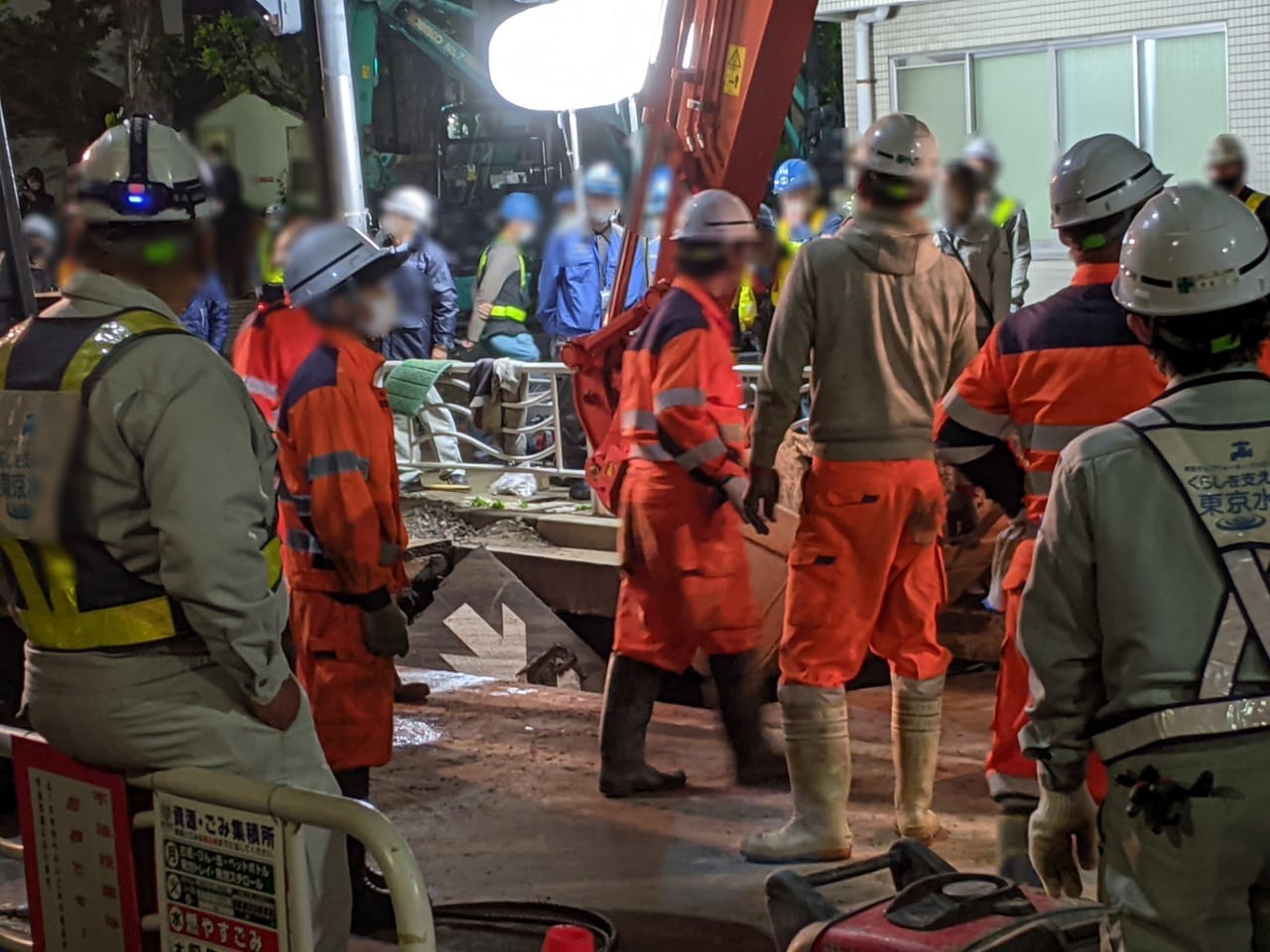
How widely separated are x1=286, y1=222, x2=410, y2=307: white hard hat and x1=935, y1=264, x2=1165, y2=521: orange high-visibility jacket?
1.77 metres

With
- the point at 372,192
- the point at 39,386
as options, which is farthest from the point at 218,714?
the point at 372,192

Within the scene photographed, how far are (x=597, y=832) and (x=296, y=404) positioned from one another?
1.95 m

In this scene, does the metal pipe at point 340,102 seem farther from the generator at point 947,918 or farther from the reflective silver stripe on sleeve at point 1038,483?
the generator at point 947,918

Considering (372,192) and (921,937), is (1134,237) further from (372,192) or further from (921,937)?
(372,192)

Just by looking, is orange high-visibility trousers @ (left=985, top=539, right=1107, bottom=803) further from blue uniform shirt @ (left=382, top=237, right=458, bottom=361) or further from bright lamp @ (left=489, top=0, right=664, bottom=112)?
blue uniform shirt @ (left=382, top=237, right=458, bottom=361)

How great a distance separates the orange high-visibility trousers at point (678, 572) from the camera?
577cm

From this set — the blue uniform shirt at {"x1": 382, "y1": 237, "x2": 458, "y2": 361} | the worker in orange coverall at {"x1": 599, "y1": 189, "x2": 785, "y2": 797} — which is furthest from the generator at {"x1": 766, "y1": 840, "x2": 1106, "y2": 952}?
the blue uniform shirt at {"x1": 382, "y1": 237, "x2": 458, "y2": 361}

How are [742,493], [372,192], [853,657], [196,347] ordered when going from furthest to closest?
[372,192] < [742,493] < [853,657] < [196,347]

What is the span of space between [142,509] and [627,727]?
121 inches

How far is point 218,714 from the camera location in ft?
10.7

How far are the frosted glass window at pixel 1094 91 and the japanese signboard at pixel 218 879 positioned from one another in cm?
1083

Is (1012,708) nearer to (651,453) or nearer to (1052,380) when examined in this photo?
(1052,380)

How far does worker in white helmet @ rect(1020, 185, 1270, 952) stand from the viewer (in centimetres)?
267

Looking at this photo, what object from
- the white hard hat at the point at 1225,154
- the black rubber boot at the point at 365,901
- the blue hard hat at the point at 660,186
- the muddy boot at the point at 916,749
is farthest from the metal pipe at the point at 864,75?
the black rubber boot at the point at 365,901
